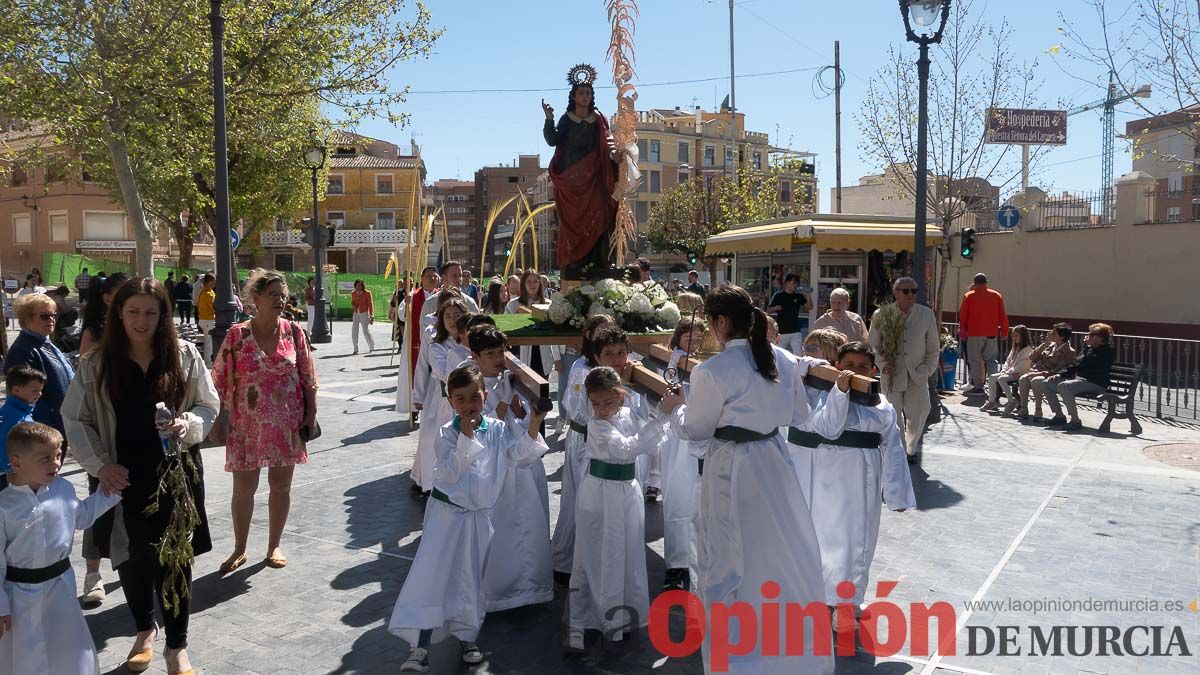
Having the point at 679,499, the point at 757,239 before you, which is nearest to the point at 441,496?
the point at 679,499

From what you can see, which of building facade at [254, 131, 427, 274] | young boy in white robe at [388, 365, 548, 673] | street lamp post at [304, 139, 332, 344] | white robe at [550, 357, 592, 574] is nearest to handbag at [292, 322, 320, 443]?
young boy in white robe at [388, 365, 548, 673]

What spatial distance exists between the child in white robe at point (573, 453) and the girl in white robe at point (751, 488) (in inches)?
49.5

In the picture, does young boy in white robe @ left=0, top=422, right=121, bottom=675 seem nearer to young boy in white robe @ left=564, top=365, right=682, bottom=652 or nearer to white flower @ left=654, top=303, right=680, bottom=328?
young boy in white robe @ left=564, top=365, right=682, bottom=652

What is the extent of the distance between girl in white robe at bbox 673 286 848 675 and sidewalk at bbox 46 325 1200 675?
53 cm

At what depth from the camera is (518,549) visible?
4992 millimetres

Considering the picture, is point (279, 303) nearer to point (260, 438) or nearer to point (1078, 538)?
point (260, 438)

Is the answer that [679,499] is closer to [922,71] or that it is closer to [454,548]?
[454,548]

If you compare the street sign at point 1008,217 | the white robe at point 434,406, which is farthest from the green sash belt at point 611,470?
the street sign at point 1008,217

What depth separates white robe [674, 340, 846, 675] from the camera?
395cm

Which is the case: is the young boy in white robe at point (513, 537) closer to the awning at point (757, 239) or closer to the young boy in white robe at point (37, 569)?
the young boy in white robe at point (37, 569)

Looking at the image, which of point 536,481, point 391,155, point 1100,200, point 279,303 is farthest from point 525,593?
point 391,155

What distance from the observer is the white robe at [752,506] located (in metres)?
3.95

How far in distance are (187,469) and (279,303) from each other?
1.35m

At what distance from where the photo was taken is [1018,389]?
39.5 ft
